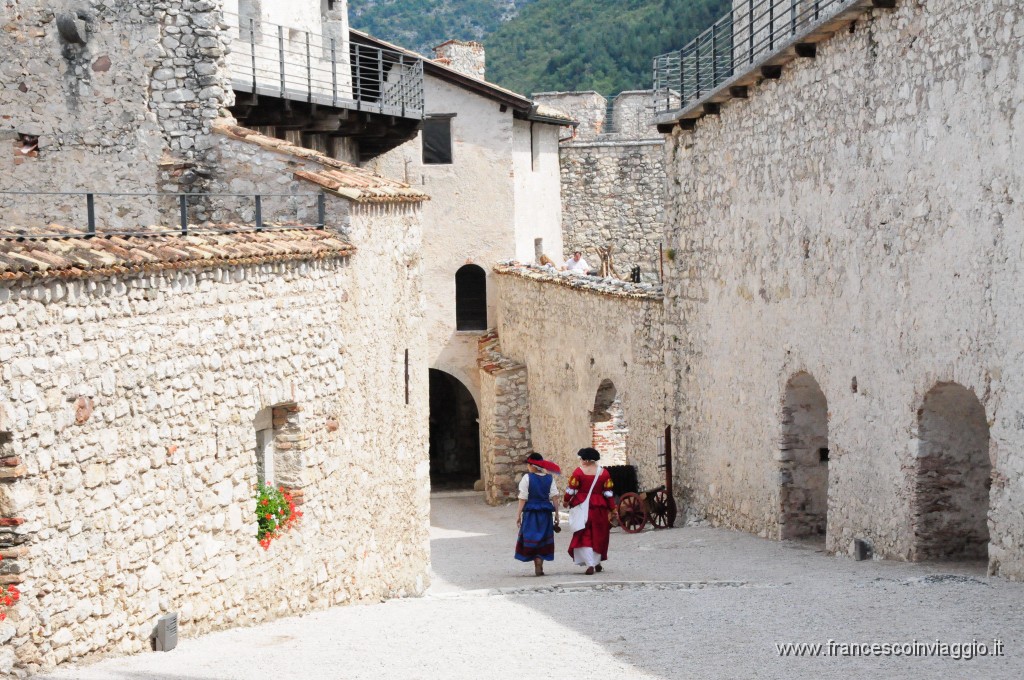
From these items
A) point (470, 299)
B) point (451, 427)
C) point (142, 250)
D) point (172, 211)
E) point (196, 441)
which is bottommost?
point (451, 427)

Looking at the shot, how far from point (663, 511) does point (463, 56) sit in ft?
64.3

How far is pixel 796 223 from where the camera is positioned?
1478cm

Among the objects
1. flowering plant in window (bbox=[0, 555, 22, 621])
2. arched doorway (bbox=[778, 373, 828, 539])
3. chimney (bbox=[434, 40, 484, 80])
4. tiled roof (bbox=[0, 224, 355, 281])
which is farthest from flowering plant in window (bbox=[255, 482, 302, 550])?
chimney (bbox=[434, 40, 484, 80])

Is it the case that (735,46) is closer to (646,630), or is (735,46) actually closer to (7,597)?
(646,630)

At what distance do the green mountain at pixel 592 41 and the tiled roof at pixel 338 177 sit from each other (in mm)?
38241

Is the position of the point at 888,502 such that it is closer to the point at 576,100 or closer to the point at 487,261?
the point at 487,261

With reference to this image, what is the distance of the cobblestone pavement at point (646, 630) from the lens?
8.30 m

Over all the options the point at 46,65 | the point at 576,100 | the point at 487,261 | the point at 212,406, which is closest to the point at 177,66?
the point at 46,65

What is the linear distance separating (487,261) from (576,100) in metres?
10.9

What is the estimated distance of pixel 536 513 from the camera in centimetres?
1363

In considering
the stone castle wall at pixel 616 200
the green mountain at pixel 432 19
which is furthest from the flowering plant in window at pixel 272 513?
the green mountain at pixel 432 19

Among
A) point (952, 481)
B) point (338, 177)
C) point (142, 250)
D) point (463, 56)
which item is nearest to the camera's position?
point (142, 250)

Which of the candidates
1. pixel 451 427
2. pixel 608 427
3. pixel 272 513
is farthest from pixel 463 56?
pixel 272 513

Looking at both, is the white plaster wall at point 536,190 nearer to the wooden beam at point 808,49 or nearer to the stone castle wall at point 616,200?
the stone castle wall at point 616,200
